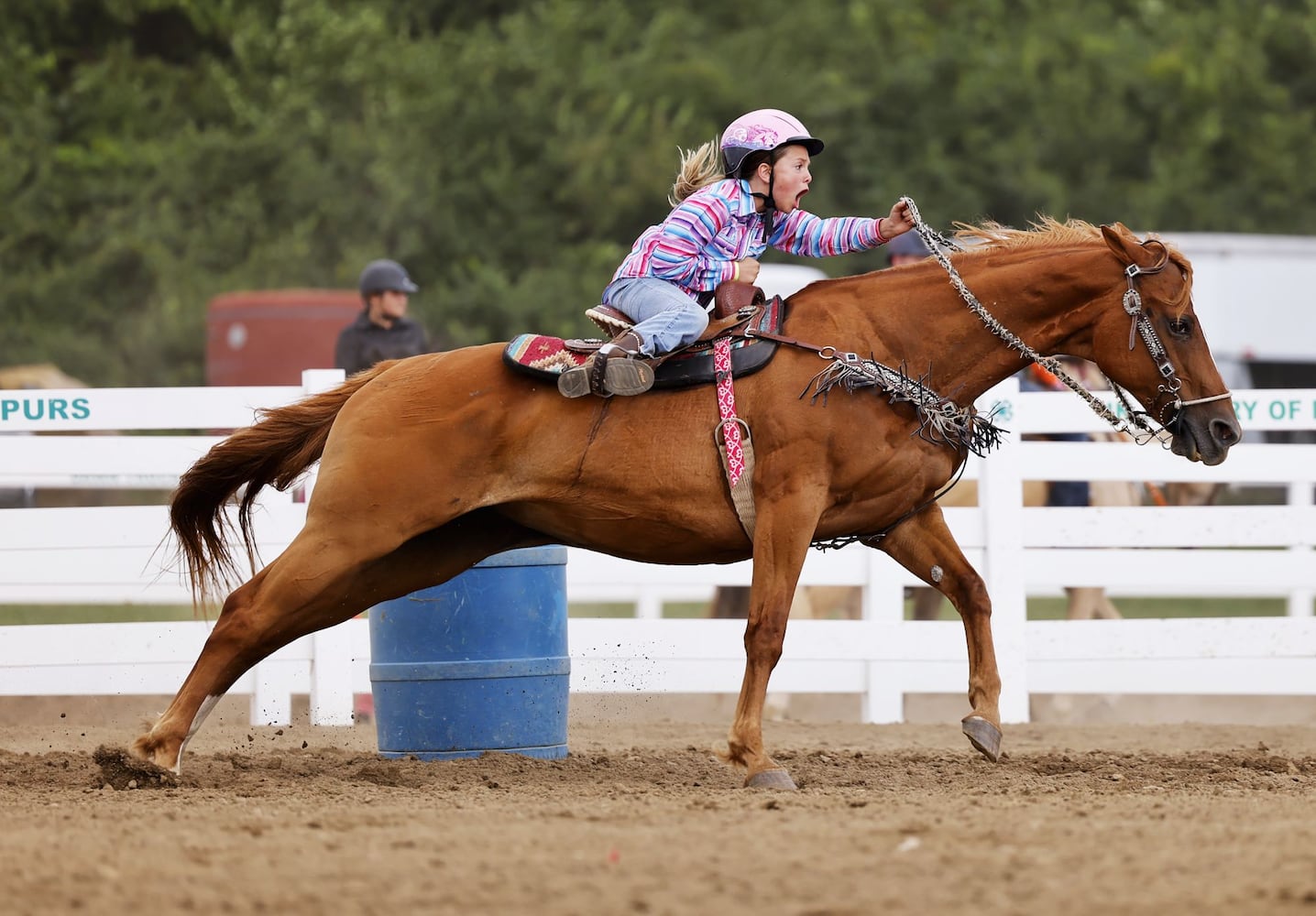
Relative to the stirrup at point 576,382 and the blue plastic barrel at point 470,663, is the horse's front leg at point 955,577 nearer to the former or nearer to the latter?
the stirrup at point 576,382

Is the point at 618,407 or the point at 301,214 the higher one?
the point at 301,214

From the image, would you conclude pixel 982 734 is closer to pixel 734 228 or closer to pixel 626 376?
pixel 626 376

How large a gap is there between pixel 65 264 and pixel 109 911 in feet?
80.3

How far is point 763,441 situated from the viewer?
238 inches

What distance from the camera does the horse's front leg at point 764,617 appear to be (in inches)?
234

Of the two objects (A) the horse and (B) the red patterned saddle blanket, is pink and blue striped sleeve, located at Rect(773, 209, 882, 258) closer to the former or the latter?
(A) the horse

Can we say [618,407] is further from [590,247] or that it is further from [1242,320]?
[590,247]

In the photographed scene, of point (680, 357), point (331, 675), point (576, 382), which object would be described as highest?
point (680, 357)

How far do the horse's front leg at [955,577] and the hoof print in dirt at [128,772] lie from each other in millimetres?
2734

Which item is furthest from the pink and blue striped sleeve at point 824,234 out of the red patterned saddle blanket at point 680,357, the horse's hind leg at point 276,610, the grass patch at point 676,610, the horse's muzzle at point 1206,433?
the grass patch at point 676,610

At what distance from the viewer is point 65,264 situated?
26.7 m

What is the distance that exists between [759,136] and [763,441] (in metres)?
1.12

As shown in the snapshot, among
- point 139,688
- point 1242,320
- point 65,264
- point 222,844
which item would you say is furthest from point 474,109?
point 222,844

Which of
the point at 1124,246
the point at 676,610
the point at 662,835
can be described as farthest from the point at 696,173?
the point at 676,610
